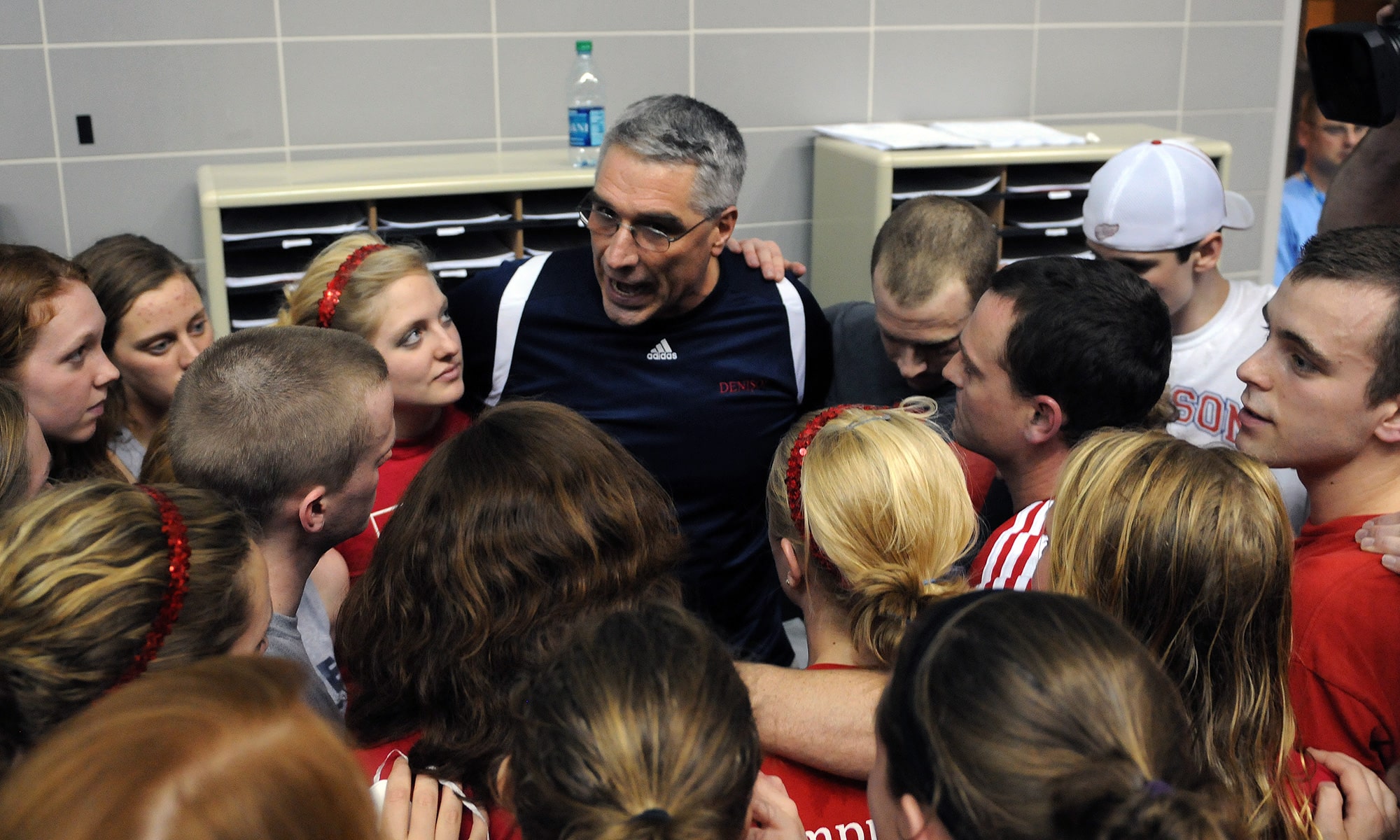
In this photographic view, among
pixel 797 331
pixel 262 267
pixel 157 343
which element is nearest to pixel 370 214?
pixel 262 267

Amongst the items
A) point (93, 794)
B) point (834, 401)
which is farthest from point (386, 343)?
point (93, 794)

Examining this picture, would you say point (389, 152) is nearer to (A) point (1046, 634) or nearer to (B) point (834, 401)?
(B) point (834, 401)

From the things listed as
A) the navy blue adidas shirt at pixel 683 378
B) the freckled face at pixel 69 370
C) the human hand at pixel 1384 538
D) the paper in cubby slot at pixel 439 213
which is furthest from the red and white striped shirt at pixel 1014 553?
the paper in cubby slot at pixel 439 213

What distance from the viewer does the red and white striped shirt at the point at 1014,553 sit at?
4.76 ft

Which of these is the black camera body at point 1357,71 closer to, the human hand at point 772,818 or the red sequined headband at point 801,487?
the red sequined headband at point 801,487

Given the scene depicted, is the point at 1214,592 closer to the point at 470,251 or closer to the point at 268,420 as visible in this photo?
the point at 268,420

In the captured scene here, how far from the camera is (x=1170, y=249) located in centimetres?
223

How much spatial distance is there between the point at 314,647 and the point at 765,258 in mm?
1138

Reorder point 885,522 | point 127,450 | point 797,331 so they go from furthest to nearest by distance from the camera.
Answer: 1. point 797,331
2. point 127,450
3. point 885,522

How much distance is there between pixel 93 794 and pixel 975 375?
138 cm

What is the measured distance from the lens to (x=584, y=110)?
3.21 metres

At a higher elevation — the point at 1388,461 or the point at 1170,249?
the point at 1170,249

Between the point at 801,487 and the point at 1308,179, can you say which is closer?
the point at 801,487

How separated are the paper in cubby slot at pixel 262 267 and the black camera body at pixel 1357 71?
90.5 inches
